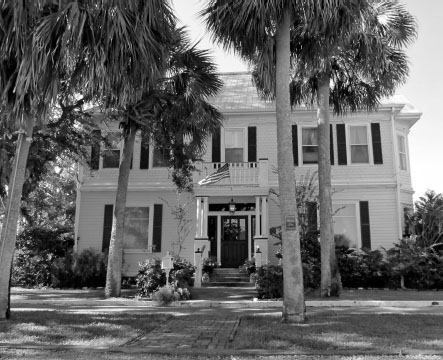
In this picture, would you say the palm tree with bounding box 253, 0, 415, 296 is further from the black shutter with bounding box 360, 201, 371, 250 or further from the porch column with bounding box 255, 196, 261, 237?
the black shutter with bounding box 360, 201, 371, 250

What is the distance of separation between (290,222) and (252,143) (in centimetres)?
1104

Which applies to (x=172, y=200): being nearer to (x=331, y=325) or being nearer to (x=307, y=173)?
(x=307, y=173)

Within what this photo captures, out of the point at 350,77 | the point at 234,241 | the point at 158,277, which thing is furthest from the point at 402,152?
the point at 158,277

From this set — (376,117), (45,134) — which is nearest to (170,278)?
(45,134)

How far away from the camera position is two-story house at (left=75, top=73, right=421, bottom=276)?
1791 centimetres

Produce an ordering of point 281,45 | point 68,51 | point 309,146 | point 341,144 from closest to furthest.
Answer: point 68,51 < point 281,45 < point 341,144 < point 309,146

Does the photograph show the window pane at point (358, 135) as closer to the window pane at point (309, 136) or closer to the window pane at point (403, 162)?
the window pane at point (309, 136)

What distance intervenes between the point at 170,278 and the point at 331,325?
6007 millimetres

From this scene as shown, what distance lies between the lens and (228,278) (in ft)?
54.9

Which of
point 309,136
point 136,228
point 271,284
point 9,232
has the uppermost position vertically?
point 309,136

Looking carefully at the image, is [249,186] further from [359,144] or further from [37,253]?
[37,253]

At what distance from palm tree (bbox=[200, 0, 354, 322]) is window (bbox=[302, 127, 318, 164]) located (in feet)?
31.9

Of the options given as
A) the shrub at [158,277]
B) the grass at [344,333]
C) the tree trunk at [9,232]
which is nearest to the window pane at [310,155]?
the shrub at [158,277]

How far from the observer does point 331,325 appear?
7.76 meters
